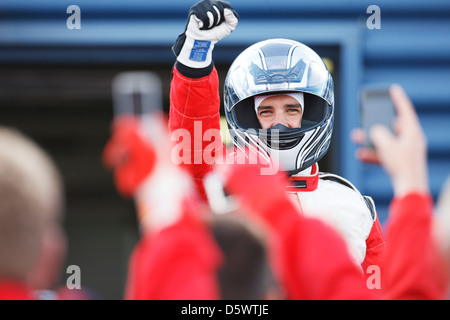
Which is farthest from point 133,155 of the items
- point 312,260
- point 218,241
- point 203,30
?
point 203,30

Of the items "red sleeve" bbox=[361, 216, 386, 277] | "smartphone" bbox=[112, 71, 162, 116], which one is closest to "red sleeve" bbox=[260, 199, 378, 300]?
"smartphone" bbox=[112, 71, 162, 116]

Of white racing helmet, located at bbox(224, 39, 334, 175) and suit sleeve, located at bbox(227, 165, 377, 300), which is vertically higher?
white racing helmet, located at bbox(224, 39, 334, 175)

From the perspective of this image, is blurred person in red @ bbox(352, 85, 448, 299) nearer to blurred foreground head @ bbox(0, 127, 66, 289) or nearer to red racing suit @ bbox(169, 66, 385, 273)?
blurred foreground head @ bbox(0, 127, 66, 289)

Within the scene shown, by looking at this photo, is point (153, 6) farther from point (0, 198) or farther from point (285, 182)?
point (0, 198)

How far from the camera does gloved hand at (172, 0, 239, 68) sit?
1.82 m

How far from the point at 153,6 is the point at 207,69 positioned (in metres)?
1.80

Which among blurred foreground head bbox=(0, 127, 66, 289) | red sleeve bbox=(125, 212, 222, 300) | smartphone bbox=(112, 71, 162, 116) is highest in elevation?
smartphone bbox=(112, 71, 162, 116)

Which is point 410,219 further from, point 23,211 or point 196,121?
point 196,121

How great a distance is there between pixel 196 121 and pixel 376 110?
920mm

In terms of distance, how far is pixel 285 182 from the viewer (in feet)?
6.91

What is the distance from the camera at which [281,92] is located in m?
2.12

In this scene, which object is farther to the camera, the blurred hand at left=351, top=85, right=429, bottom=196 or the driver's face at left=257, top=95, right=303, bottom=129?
the driver's face at left=257, top=95, right=303, bottom=129

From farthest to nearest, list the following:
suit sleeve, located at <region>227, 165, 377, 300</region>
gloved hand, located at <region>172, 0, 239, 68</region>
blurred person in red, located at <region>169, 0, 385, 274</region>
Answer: blurred person in red, located at <region>169, 0, 385, 274</region>
gloved hand, located at <region>172, 0, 239, 68</region>
suit sleeve, located at <region>227, 165, 377, 300</region>

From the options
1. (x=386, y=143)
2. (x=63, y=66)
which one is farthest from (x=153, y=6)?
(x=386, y=143)
